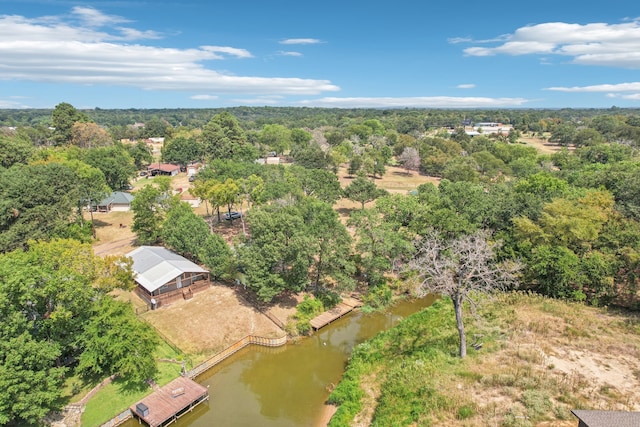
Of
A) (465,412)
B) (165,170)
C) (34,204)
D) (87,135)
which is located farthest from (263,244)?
(87,135)

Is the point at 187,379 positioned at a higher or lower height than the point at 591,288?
lower

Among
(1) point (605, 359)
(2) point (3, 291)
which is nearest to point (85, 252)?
(2) point (3, 291)

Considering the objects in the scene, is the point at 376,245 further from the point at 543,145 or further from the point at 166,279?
the point at 543,145

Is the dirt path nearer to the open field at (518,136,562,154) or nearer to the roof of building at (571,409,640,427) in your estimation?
the roof of building at (571,409,640,427)

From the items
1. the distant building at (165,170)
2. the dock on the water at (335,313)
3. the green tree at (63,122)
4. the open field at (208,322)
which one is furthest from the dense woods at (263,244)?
the green tree at (63,122)

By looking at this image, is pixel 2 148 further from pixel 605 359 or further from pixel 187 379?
pixel 605 359

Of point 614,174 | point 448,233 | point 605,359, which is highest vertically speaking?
point 614,174

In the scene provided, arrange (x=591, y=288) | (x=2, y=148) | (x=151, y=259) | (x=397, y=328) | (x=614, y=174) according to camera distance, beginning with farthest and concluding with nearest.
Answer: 1. (x=2, y=148)
2. (x=614, y=174)
3. (x=151, y=259)
4. (x=591, y=288)
5. (x=397, y=328)

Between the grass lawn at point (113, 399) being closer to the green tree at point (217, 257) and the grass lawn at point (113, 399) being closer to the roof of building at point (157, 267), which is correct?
the roof of building at point (157, 267)
